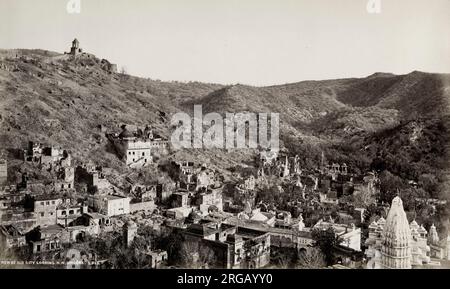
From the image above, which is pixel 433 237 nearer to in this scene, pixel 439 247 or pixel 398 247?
pixel 439 247

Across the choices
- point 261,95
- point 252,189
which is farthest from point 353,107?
point 252,189

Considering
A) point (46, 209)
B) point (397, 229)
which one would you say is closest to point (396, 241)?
point (397, 229)

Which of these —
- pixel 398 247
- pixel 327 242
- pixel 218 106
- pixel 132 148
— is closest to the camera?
pixel 398 247

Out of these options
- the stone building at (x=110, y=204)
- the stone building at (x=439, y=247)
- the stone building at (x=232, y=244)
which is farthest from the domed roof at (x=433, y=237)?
the stone building at (x=110, y=204)

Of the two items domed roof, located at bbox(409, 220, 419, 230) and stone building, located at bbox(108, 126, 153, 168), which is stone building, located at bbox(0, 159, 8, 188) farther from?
domed roof, located at bbox(409, 220, 419, 230)

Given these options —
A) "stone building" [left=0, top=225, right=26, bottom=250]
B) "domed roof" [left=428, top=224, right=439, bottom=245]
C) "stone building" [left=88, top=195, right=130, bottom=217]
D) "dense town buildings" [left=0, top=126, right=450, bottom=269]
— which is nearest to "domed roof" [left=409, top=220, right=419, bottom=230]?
"dense town buildings" [left=0, top=126, right=450, bottom=269]
